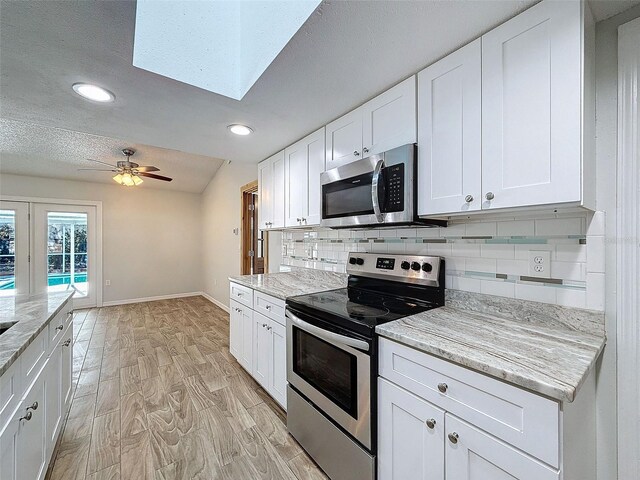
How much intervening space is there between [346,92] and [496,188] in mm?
1018

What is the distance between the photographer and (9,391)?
0.99 m

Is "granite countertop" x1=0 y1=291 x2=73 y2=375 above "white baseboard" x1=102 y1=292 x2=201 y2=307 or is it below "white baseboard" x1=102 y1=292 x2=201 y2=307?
above

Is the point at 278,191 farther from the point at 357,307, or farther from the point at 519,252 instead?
the point at 519,252

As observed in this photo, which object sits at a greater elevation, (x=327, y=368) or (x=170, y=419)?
(x=327, y=368)

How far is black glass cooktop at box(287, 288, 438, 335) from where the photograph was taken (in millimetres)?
1303

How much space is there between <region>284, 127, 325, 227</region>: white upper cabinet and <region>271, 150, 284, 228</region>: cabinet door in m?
0.08

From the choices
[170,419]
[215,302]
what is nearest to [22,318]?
[170,419]

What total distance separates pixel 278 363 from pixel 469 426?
4.48 feet

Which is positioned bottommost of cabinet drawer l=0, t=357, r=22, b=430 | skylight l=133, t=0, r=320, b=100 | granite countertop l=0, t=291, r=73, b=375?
cabinet drawer l=0, t=357, r=22, b=430

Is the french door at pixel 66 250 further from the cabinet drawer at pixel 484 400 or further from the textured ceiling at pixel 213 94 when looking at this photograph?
the cabinet drawer at pixel 484 400

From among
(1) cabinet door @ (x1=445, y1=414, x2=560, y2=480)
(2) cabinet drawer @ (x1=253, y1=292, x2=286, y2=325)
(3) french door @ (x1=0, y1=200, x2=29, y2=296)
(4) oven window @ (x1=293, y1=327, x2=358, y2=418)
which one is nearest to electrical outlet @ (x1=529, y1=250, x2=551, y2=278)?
(1) cabinet door @ (x1=445, y1=414, x2=560, y2=480)

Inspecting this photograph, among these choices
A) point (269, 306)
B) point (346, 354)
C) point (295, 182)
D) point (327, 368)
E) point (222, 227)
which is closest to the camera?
point (346, 354)

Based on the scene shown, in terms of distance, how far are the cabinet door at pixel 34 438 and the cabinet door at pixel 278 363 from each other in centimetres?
125

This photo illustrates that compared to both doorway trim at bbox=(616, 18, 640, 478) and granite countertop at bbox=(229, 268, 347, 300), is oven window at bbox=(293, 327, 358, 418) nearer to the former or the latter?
granite countertop at bbox=(229, 268, 347, 300)
